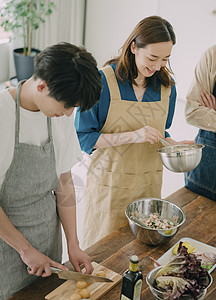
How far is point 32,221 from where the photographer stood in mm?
1386

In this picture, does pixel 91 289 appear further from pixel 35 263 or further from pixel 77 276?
pixel 35 263

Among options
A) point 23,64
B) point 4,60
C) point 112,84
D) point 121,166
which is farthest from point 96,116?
point 4,60

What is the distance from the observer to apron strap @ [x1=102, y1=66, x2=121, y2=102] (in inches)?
69.7

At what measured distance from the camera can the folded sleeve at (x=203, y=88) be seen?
6.86 feet

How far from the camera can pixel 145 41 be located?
1.66 metres

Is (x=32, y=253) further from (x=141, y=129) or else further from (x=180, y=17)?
(x=180, y=17)

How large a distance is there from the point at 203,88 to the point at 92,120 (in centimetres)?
73

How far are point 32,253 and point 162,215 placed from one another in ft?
2.21

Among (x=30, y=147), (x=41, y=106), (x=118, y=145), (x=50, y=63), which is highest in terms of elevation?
(x=50, y=63)

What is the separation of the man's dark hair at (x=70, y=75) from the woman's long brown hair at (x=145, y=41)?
2.06ft

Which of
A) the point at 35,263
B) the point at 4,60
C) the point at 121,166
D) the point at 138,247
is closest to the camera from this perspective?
the point at 35,263

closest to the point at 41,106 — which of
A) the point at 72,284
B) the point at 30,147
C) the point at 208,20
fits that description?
the point at 30,147

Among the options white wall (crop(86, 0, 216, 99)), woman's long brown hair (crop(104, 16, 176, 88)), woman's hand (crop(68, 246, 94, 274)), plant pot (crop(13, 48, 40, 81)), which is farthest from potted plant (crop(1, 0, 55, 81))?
woman's hand (crop(68, 246, 94, 274))

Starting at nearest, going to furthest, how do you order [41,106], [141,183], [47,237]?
[41,106] < [47,237] < [141,183]
